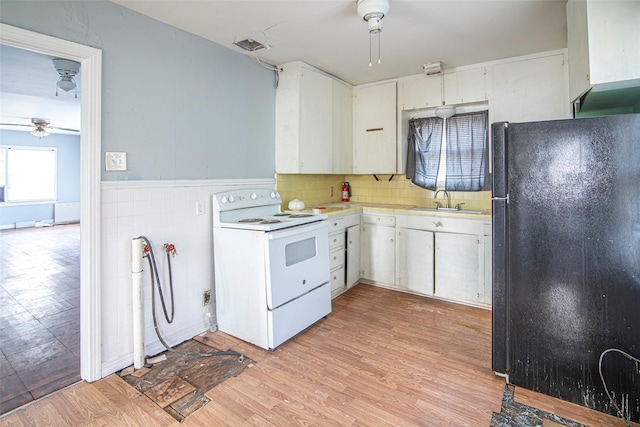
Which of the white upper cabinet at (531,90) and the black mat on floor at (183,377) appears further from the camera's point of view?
the white upper cabinet at (531,90)

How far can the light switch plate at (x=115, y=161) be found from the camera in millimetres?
2076

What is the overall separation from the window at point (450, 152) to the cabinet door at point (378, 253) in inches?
30.4

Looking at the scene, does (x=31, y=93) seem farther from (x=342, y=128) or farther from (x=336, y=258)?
(x=336, y=258)

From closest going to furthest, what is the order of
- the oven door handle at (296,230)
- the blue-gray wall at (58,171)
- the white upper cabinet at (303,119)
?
the oven door handle at (296,230) → the white upper cabinet at (303,119) → the blue-gray wall at (58,171)

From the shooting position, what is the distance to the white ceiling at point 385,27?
2150 mm

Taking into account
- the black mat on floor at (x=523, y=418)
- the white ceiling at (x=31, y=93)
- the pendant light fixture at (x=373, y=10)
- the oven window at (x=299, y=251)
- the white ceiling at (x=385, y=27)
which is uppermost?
the white ceiling at (x=31, y=93)

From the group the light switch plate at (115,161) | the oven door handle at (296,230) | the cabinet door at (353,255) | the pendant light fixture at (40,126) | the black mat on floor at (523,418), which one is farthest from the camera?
the pendant light fixture at (40,126)

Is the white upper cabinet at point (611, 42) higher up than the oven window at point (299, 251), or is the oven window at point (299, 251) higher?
the white upper cabinet at point (611, 42)

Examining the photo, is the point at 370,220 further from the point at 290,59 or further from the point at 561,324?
the point at 561,324

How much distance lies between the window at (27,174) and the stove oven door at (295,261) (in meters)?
8.66

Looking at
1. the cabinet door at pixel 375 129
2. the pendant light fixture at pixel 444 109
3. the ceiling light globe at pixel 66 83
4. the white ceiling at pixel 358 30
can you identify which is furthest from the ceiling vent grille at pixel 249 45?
the pendant light fixture at pixel 444 109

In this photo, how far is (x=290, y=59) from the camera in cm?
313

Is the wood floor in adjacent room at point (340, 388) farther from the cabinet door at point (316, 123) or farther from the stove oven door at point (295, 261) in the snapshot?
the cabinet door at point (316, 123)

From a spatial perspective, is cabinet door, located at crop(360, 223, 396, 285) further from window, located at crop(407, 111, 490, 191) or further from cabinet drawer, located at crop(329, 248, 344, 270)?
window, located at crop(407, 111, 490, 191)
